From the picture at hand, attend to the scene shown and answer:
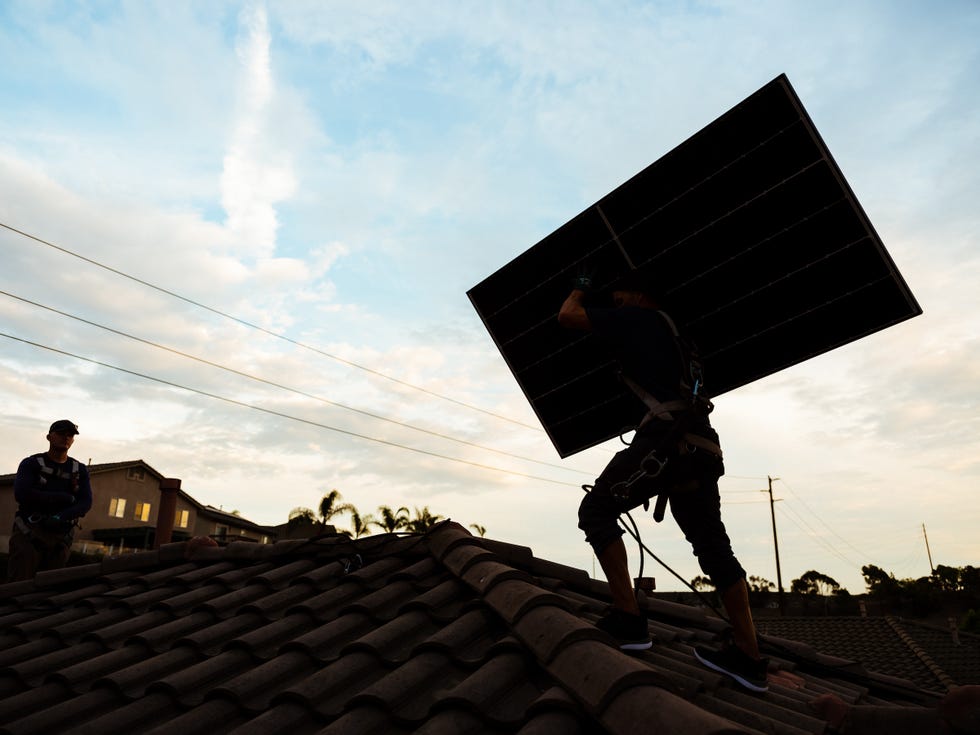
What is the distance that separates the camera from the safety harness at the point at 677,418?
4.12 m

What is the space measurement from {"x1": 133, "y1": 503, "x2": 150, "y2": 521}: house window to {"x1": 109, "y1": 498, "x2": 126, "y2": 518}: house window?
1.29m

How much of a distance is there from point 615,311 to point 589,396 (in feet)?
9.11

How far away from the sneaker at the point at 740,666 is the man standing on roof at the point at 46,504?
21.3 feet

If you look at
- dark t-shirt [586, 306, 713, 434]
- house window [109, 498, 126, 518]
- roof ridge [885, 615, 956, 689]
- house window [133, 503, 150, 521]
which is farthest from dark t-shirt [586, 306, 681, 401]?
house window [133, 503, 150, 521]

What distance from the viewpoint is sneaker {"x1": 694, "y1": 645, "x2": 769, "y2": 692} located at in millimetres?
3941

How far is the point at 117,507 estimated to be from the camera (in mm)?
48406

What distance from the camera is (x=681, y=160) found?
6516 mm

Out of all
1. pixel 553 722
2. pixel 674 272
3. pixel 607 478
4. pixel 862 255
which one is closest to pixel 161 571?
pixel 607 478

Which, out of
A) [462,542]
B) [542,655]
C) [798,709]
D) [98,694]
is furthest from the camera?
[462,542]

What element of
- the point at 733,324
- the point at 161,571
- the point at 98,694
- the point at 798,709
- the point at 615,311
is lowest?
the point at 798,709

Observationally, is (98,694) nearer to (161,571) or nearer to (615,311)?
(161,571)

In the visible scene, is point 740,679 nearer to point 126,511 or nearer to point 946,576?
point 126,511

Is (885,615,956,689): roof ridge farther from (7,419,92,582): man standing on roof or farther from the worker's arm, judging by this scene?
(7,419,92,582): man standing on roof

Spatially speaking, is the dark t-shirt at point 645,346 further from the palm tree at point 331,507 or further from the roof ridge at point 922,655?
the palm tree at point 331,507
